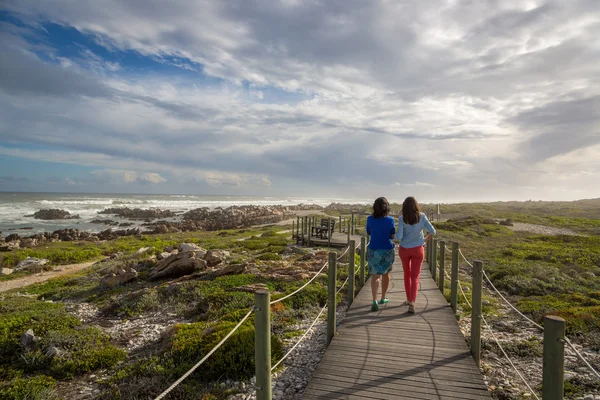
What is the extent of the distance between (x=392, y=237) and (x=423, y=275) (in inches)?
229

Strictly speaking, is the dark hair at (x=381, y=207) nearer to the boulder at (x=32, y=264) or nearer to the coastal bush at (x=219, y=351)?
the coastal bush at (x=219, y=351)

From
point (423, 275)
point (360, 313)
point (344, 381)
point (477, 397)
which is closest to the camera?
point (477, 397)

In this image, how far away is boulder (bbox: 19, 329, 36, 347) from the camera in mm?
7418

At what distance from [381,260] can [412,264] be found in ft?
2.16

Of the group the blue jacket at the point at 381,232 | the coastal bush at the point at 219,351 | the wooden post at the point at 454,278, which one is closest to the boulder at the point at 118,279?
the coastal bush at the point at 219,351

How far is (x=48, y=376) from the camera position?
6.36m

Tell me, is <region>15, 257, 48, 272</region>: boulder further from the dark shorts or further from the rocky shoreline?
the dark shorts

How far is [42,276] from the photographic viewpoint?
1909 centimetres

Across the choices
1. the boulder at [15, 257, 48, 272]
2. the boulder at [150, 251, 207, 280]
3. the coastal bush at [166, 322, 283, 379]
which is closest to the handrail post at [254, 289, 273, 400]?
the coastal bush at [166, 322, 283, 379]

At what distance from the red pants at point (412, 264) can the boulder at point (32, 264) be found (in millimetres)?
22146

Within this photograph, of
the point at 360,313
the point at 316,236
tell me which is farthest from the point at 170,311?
the point at 316,236

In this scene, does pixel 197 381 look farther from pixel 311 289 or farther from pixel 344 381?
pixel 311 289

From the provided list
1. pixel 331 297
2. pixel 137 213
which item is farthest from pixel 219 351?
pixel 137 213

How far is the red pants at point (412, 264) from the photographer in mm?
6855
